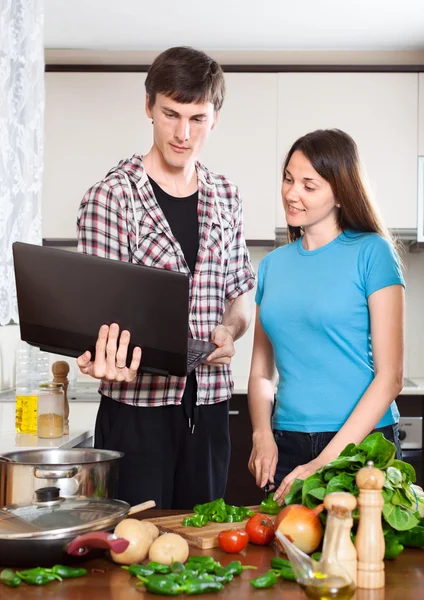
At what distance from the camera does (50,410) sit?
88.0 inches

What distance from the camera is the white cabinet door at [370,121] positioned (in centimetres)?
355

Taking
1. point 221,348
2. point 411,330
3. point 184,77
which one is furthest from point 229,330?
point 411,330

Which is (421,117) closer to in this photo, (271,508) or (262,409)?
(262,409)

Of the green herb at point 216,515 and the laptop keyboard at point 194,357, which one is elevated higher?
the laptop keyboard at point 194,357

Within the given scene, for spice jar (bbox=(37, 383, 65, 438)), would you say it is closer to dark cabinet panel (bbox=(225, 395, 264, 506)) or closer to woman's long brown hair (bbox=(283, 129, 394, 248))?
woman's long brown hair (bbox=(283, 129, 394, 248))

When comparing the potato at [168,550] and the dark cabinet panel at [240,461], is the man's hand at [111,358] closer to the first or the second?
the potato at [168,550]

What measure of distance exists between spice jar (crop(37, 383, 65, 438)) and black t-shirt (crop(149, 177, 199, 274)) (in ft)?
2.05

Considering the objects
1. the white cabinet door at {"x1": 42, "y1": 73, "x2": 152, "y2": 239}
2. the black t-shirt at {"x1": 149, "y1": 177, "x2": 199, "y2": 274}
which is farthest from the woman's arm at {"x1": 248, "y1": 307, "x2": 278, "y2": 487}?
the white cabinet door at {"x1": 42, "y1": 73, "x2": 152, "y2": 239}

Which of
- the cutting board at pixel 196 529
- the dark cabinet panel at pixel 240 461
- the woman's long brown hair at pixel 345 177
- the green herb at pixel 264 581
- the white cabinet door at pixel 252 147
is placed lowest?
the dark cabinet panel at pixel 240 461

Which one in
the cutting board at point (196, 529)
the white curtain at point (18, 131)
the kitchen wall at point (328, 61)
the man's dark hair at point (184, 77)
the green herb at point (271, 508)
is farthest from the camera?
the kitchen wall at point (328, 61)

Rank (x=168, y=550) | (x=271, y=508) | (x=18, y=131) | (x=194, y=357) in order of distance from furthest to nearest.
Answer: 1. (x=18, y=131)
2. (x=194, y=357)
3. (x=271, y=508)
4. (x=168, y=550)

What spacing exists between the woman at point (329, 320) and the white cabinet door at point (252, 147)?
1.73 meters

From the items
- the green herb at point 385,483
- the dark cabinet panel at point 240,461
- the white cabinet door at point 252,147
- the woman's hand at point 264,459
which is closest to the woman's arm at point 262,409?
the woman's hand at point 264,459

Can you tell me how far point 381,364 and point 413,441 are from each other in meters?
1.79
